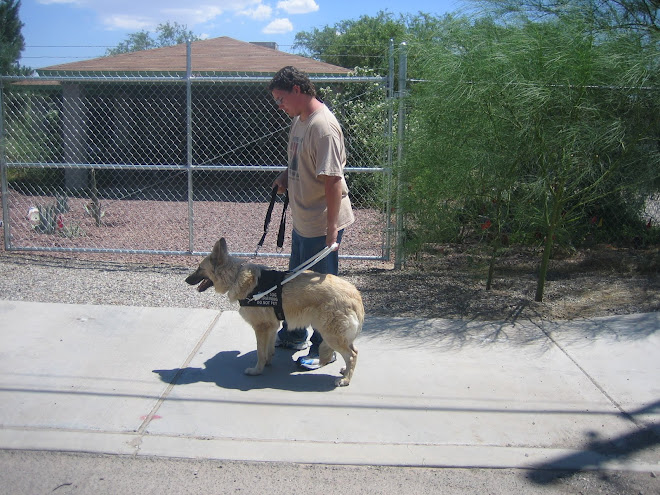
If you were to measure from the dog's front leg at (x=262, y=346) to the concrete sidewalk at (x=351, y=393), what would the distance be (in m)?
0.07

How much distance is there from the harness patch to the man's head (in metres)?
1.19

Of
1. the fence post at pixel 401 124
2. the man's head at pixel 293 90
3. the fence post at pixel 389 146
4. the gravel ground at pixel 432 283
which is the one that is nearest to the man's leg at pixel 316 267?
the man's head at pixel 293 90

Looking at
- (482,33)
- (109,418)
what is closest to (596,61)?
(482,33)

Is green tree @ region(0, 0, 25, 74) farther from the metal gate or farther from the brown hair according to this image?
the brown hair

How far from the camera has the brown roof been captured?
14502mm

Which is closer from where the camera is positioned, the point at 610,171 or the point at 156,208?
the point at 610,171

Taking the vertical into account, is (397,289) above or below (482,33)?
below

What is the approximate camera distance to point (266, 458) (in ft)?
11.2

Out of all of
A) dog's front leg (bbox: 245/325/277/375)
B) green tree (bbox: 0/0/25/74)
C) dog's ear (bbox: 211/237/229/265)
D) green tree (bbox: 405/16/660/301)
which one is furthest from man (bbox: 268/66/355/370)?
green tree (bbox: 0/0/25/74)

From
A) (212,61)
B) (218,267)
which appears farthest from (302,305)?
(212,61)

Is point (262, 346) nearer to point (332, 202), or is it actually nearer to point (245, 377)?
point (245, 377)

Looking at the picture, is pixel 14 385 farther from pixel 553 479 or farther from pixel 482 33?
pixel 482 33

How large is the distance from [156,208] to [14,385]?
905cm

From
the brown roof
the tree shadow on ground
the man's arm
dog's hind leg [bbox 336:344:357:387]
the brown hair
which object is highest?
the brown roof
